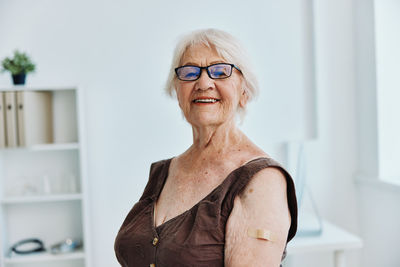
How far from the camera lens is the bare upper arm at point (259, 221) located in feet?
3.41

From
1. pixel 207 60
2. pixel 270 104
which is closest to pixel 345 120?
pixel 270 104

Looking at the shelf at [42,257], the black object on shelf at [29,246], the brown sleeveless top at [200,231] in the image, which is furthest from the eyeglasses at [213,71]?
the black object on shelf at [29,246]

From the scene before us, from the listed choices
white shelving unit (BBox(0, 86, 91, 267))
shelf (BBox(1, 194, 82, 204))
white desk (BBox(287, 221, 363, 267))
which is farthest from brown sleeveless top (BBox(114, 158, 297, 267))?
white shelving unit (BBox(0, 86, 91, 267))

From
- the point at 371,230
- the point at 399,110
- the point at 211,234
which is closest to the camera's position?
the point at 211,234

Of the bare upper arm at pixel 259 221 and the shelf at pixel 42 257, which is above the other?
the bare upper arm at pixel 259 221

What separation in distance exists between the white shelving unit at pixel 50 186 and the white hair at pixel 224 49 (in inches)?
75.3

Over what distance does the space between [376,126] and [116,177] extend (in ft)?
5.88

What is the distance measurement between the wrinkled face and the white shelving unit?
1918mm

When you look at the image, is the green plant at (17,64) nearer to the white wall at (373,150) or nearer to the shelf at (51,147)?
the shelf at (51,147)

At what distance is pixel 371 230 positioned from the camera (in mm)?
3059

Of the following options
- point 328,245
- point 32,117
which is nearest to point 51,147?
point 32,117

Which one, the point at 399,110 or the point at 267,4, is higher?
the point at 267,4

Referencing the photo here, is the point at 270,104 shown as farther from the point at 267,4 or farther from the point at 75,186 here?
the point at 75,186

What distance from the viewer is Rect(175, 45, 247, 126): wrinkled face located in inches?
48.2
